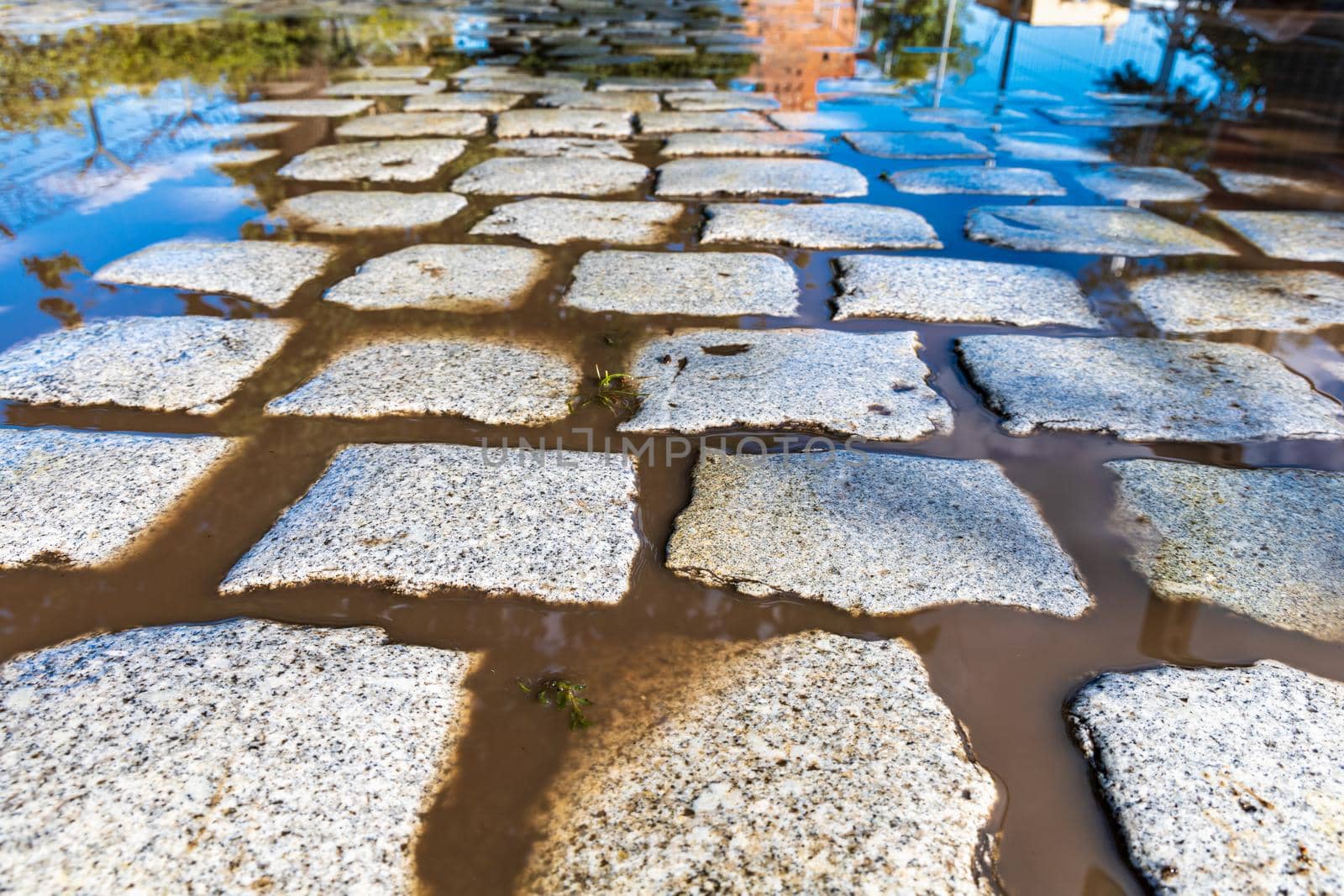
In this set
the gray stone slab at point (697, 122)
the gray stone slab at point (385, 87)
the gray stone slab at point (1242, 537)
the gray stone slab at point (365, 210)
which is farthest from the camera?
the gray stone slab at point (385, 87)

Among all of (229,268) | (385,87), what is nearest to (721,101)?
(385,87)

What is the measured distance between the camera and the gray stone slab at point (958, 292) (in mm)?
2404

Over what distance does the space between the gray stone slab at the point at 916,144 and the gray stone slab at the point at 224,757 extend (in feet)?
11.7

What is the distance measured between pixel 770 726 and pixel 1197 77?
264 inches

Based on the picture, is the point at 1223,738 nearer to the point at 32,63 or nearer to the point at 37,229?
the point at 37,229

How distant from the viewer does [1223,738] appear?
116 centimetres

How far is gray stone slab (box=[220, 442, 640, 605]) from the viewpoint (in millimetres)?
1440

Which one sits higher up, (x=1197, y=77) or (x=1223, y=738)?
(x=1197, y=77)

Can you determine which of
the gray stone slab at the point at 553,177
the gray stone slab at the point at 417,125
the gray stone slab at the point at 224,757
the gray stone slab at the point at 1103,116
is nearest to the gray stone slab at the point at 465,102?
the gray stone slab at the point at 417,125

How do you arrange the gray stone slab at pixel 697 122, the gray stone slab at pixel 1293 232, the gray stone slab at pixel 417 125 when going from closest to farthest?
1. the gray stone slab at pixel 1293 232
2. the gray stone slab at pixel 417 125
3. the gray stone slab at pixel 697 122

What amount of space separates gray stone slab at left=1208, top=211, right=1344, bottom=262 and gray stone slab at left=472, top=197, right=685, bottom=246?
6.76ft

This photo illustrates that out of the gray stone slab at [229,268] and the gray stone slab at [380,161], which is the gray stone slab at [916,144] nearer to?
the gray stone slab at [380,161]

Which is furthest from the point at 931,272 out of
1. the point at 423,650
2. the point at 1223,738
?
the point at 423,650

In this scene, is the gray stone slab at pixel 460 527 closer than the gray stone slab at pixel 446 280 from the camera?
Yes
